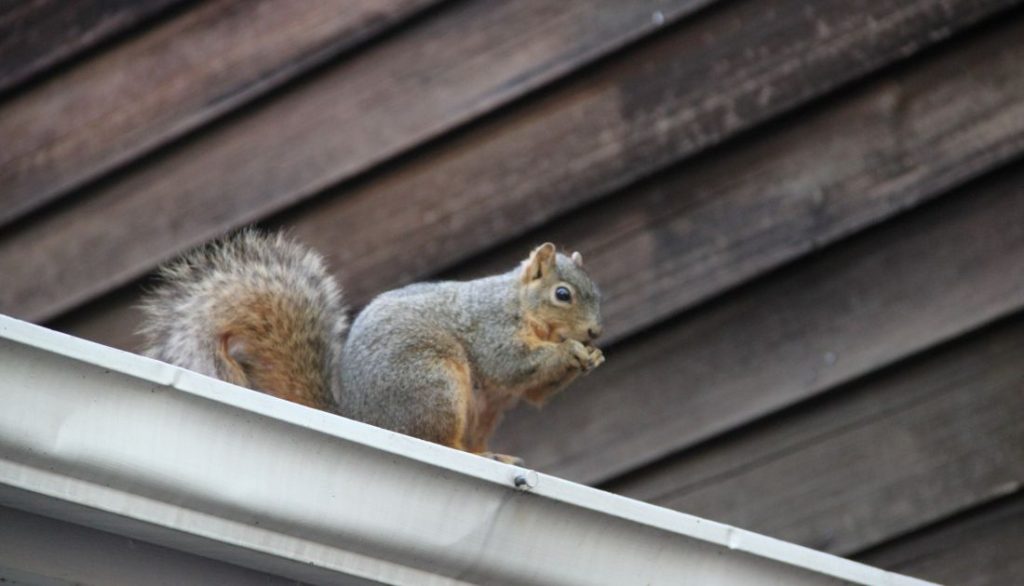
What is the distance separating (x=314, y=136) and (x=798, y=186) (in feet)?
2.59

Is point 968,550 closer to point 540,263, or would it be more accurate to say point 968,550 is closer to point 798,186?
point 798,186

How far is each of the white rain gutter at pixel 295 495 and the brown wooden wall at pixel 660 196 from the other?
77cm

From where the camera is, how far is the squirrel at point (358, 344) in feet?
5.88

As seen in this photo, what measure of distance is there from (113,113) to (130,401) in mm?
1304

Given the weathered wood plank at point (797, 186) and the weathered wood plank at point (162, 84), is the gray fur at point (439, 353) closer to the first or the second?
the weathered wood plank at point (797, 186)

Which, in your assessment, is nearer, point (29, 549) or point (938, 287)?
point (29, 549)

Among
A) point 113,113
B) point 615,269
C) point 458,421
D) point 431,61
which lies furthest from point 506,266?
point 113,113

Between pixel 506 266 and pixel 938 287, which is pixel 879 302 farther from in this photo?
pixel 506 266

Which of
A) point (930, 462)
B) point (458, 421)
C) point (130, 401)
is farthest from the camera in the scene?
point (930, 462)

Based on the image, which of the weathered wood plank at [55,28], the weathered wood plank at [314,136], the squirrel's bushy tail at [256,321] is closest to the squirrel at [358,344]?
the squirrel's bushy tail at [256,321]

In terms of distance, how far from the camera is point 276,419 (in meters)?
1.25

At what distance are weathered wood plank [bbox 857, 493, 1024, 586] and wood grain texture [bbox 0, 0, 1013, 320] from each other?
69 centimetres

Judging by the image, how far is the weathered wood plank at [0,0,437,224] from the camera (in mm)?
2350

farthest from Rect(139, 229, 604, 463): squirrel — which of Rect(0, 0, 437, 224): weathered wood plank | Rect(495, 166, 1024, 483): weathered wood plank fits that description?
Rect(0, 0, 437, 224): weathered wood plank
